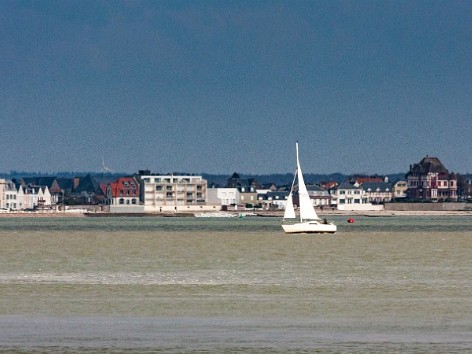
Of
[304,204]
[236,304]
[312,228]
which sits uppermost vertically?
[304,204]

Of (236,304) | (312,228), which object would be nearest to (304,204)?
(312,228)

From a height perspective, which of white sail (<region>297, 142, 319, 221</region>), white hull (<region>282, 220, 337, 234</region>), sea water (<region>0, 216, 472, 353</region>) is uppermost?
white sail (<region>297, 142, 319, 221</region>)

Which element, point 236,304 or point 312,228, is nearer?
point 236,304

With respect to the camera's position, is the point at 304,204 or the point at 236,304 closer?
the point at 236,304

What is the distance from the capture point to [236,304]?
43594 millimetres

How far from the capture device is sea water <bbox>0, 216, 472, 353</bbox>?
33594mm

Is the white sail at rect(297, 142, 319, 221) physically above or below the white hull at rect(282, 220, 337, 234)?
above

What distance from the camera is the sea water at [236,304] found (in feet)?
110

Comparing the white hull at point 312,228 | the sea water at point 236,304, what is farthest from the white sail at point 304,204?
the sea water at point 236,304

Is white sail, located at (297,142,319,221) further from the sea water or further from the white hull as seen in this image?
the sea water

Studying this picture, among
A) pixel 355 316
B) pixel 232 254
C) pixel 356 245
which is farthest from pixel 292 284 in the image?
pixel 356 245

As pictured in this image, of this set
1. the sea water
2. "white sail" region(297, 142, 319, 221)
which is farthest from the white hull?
the sea water

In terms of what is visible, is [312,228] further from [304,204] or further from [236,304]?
[236,304]

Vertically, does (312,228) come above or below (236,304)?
above
